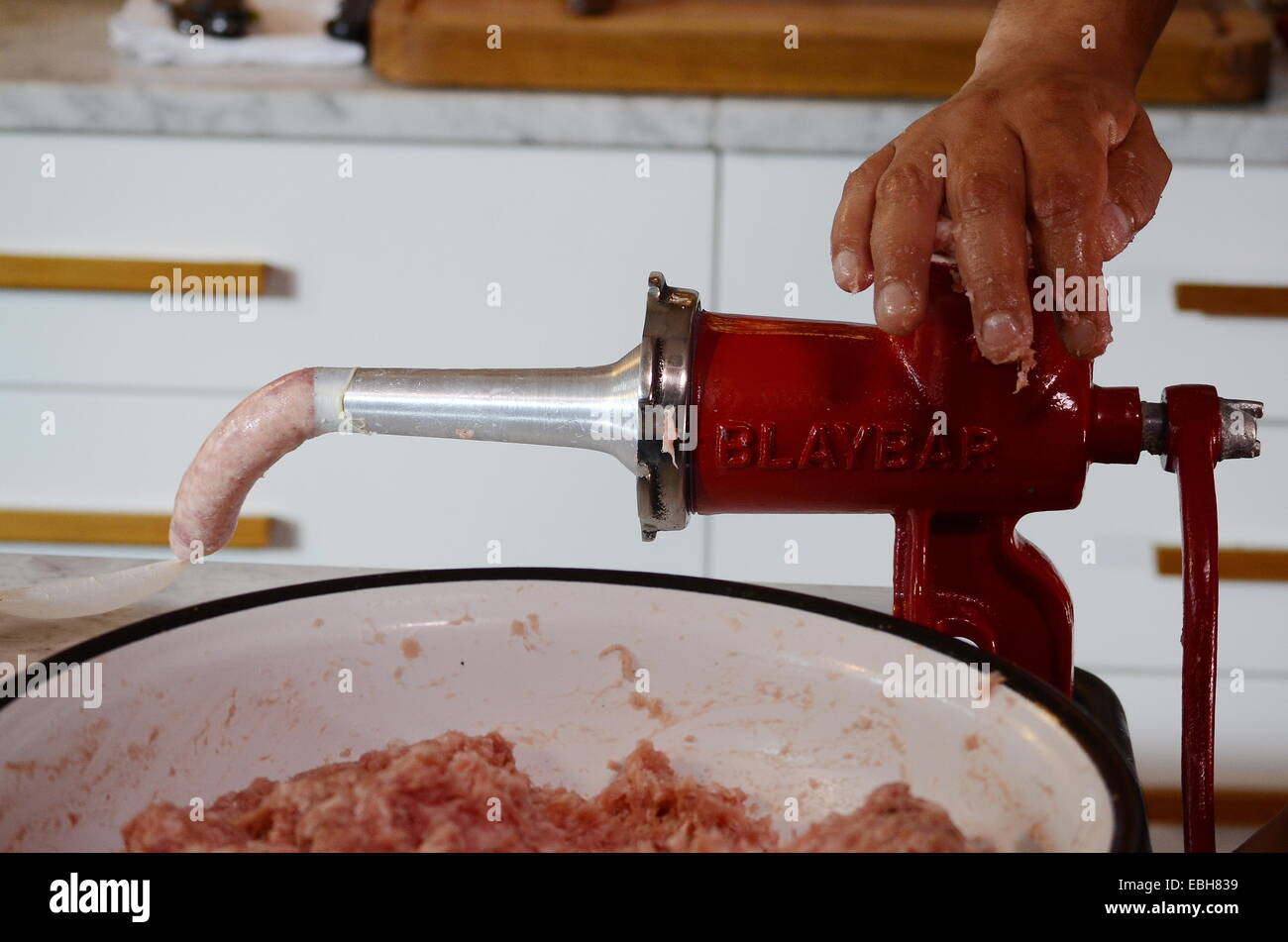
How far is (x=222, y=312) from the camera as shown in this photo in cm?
164

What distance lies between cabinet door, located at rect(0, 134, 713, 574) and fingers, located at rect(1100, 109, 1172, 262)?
87 cm

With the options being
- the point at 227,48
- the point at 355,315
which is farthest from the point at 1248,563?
the point at 227,48

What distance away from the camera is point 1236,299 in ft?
5.13

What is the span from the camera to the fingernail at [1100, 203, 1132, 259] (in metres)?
0.68

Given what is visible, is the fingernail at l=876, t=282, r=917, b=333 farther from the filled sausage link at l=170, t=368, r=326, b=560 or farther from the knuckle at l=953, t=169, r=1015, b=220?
the filled sausage link at l=170, t=368, r=326, b=560

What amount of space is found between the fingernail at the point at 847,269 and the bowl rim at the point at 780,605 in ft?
0.60

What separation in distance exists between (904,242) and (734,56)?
3.14 ft

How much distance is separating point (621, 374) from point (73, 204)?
122 centimetres

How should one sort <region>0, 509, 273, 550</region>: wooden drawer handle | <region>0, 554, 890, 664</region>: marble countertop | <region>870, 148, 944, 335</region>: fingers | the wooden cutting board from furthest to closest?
<region>0, 509, 273, 550</region>: wooden drawer handle < the wooden cutting board < <region>0, 554, 890, 664</region>: marble countertop < <region>870, 148, 944, 335</region>: fingers

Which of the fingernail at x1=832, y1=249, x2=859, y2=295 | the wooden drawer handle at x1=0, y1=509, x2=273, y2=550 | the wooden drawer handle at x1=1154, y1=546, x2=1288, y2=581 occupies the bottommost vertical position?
the wooden drawer handle at x1=1154, y1=546, x2=1288, y2=581

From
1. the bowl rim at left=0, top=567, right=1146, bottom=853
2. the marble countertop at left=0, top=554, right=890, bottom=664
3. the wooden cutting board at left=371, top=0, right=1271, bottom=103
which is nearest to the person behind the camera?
the bowl rim at left=0, top=567, right=1146, bottom=853

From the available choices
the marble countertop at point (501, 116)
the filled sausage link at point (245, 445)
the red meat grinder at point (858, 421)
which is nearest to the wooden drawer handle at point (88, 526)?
the marble countertop at point (501, 116)

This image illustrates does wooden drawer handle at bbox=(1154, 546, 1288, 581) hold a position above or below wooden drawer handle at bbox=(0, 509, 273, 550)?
below

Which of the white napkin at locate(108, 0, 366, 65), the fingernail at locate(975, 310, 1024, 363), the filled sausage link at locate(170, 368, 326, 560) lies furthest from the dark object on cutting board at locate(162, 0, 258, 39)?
the fingernail at locate(975, 310, 1024, 363)
